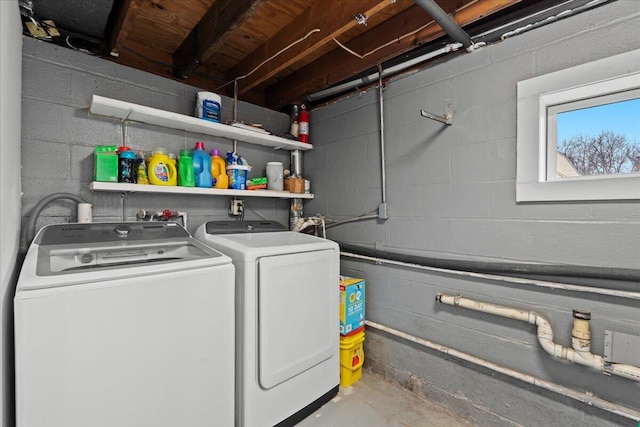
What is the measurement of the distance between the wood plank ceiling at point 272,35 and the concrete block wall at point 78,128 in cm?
24

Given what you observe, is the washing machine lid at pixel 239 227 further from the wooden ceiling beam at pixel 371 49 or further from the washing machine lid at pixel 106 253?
the wooden ceiling beam at pixel 371 49

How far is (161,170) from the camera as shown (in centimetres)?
187

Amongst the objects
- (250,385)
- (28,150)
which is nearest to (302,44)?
(28,150)

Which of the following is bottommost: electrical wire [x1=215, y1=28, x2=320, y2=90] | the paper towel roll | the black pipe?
the black pipe

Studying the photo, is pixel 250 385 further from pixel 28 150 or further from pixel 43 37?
pixel 43 37

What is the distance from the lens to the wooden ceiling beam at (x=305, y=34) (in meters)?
1.59

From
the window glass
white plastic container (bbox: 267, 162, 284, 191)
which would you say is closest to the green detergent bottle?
white plastic container (bbox: 267, 162, 284, 191)

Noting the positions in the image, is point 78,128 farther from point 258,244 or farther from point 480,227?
point 480,227

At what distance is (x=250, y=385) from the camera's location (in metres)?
1.50

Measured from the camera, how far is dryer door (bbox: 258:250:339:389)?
5.06 ft

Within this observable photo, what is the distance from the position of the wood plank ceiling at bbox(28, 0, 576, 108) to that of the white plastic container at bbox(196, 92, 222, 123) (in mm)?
235

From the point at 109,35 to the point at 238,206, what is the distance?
138 cm

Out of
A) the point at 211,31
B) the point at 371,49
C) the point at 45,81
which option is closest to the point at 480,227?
Answer: the point at 371,49

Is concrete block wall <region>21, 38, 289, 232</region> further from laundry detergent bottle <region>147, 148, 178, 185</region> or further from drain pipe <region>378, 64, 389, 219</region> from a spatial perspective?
drain pipe <region>378, 64, 389, 219</region>
